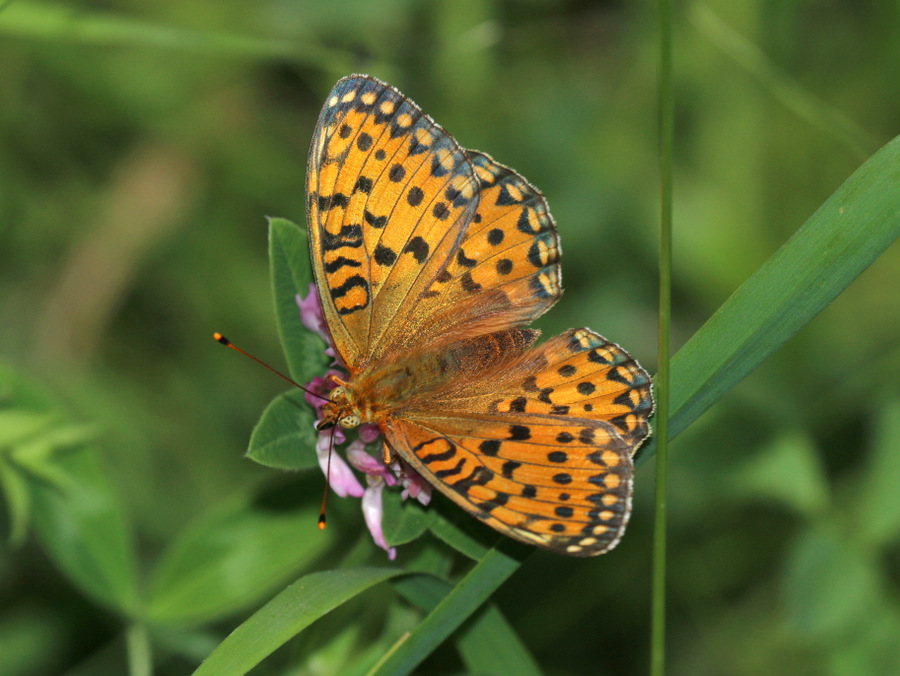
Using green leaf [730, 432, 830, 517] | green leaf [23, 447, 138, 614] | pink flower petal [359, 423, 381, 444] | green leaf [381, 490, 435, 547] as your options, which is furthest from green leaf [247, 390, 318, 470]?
green leaf [730, 432, 830, 517]

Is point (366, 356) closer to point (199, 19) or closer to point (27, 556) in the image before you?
point (27, 556)

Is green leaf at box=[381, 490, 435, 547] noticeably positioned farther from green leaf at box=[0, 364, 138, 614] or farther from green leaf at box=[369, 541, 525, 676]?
green leaf at box=[0, 364, 138, 614]

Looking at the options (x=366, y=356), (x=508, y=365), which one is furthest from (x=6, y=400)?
(x=508, y=365)

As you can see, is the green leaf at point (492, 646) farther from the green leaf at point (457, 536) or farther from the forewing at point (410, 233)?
the forewing at point (410, 233)

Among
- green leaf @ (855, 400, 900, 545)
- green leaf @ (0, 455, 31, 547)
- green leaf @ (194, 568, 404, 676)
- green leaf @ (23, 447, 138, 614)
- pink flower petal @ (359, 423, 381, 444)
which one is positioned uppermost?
green leaf @ (855, 400, 900, 545)

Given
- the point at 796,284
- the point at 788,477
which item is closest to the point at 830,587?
the point at 788,477

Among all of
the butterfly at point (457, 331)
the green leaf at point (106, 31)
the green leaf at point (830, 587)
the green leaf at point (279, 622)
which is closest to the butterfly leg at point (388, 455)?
the butterfly at point (457, 331)
